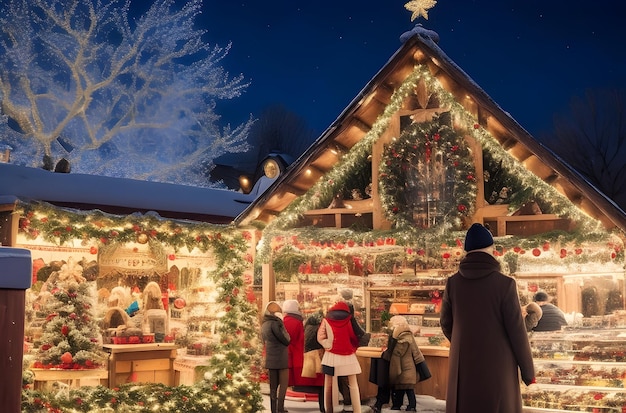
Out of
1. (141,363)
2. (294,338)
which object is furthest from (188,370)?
(294,338)

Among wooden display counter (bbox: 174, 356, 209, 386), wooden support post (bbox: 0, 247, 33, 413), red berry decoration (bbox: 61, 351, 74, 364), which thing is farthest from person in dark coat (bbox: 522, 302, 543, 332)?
wooden support post (bbox: 0, 247, 33, 413)

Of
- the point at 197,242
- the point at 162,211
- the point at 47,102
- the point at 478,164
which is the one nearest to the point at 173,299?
the point at 162,211

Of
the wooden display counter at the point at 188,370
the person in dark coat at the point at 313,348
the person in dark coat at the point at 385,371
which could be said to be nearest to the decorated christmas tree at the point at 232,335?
the person in dark coat at the point at 313,348

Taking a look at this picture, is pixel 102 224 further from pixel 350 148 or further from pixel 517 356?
pixel 517 356

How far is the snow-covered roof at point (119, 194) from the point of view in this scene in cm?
1323

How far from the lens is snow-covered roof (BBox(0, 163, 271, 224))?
13.2 metres

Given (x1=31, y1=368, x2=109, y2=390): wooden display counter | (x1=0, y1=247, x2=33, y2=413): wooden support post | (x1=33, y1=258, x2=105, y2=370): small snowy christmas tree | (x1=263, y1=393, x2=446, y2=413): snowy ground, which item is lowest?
(x1=263, y1=393, x2=446, y2=413): snowy ground

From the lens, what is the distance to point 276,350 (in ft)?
34.7

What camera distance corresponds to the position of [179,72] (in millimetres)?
32000

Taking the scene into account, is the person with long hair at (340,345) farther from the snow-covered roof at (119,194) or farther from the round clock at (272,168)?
the round clock at (272,168)

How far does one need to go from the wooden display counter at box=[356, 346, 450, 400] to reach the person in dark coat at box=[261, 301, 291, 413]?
1.75 meters

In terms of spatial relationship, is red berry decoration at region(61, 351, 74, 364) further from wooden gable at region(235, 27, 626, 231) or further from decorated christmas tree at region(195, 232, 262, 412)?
wooden gable at region(235, 27, 626, 231)

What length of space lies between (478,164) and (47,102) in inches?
876

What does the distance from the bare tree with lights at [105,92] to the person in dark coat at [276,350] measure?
18774 millimetres
